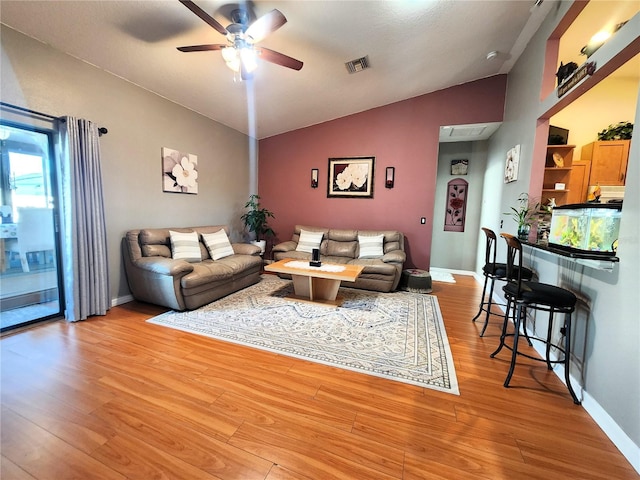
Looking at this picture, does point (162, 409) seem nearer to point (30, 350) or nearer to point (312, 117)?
point (30, 350)

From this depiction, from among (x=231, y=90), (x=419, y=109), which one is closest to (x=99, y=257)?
(x=231, y=90)

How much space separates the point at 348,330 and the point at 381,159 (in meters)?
3.27

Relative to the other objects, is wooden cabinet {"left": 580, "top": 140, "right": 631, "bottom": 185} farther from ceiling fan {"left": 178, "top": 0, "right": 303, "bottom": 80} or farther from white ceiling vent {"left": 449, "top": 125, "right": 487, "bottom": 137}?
ceiling fan {"left": 178, "top": 0, "right": 303, "bottom": 80}

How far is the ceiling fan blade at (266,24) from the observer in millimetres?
1958

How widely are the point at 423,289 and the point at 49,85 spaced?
4.92 m

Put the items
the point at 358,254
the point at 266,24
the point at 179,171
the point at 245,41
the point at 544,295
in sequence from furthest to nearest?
the point at 358,254 → the point at 179,171 → the point at 245,41 → the point at 266,24 → the point at 544,295

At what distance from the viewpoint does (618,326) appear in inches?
58.7

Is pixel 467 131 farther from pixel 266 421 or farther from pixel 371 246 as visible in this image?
pixel 266 421

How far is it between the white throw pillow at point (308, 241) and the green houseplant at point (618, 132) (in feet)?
14.1

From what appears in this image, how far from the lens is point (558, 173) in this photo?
3.61 meters

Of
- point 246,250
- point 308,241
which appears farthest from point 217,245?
point 308,241

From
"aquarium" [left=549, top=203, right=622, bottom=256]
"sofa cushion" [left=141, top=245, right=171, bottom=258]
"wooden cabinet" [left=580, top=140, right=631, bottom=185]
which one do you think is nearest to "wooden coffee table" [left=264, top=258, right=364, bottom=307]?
"sofa cushion" [left=141, top=245, right=171, bottom=258]

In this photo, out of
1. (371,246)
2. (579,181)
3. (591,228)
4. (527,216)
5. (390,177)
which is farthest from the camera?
(390,177)

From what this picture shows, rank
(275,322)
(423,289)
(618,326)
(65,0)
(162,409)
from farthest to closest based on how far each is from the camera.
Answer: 1. (423,289)
2. (275,322)
3. (65,0)
4. (162,409)
5. (618,326)
